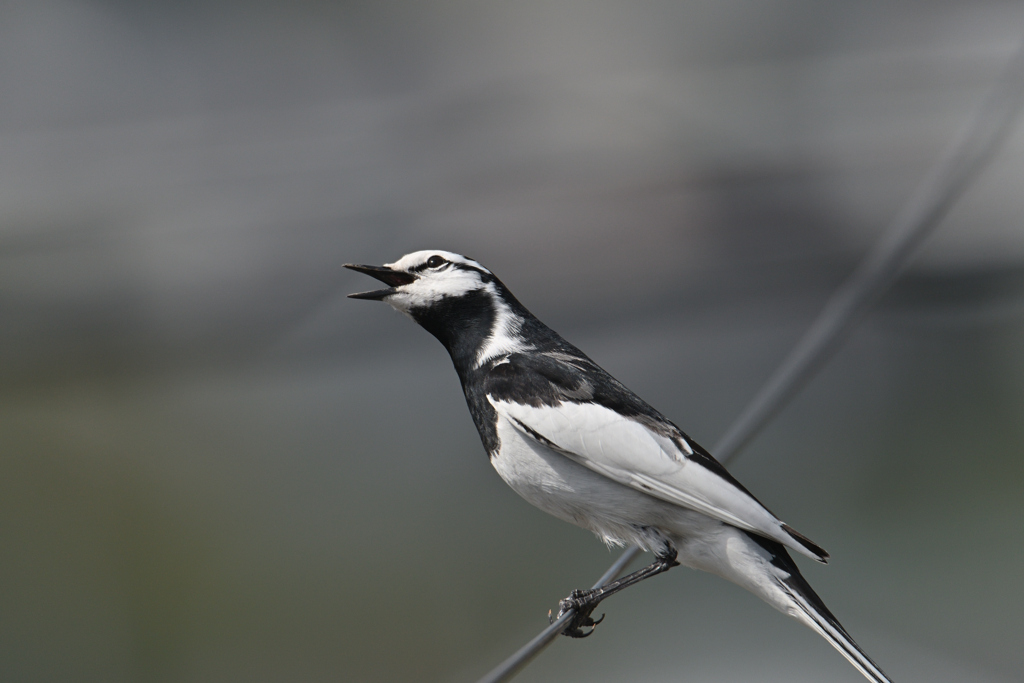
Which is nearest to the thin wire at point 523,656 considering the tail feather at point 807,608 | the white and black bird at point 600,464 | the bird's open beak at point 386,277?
the white and black bird at point 600,464

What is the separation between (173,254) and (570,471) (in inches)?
325

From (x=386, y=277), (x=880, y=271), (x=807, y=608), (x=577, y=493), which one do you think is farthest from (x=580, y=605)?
(x=880, y=271)

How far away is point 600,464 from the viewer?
3.71 feet

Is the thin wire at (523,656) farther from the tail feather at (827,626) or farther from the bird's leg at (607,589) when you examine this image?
the tail feather at (827,626)

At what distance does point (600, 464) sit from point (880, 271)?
0.55m

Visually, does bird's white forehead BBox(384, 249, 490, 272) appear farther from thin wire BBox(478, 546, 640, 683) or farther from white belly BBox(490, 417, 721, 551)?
thin wire BBox(478, 546, 640, 683)

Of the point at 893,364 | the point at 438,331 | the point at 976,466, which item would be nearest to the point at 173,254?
the point at 893,364

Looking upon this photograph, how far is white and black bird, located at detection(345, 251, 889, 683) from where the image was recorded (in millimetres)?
1139

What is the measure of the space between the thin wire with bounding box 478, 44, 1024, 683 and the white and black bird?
7 cm

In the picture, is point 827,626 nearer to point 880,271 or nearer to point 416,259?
point 880,271

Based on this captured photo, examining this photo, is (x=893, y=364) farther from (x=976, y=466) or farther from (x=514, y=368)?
(x=514, y=368)

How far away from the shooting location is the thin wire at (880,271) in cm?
120

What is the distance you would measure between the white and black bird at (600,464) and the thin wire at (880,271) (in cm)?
7

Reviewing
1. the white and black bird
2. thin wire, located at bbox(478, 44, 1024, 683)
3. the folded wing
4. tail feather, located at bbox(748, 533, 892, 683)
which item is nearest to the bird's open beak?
the white and black bird
